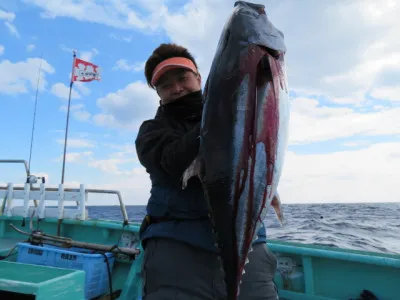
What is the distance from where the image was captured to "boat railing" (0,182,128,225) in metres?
7.02

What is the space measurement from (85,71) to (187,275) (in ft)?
38.8

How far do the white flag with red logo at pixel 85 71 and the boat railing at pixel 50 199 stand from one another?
17.7 ft

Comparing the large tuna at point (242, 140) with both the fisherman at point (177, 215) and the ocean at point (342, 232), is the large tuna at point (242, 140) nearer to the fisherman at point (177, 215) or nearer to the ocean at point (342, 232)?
the fisherman at point (177, 215)

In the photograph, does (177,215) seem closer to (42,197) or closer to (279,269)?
(279,269)

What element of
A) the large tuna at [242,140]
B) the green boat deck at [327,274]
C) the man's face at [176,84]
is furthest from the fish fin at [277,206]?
the green boat deck at [327,274]

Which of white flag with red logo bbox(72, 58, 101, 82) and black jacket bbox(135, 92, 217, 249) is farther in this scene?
white flag with red logo bbox(72, 58, 101, 82)

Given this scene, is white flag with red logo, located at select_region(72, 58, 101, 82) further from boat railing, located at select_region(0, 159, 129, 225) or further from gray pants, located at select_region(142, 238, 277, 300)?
gray pants, located at select_region(142, 238, 277, 300)

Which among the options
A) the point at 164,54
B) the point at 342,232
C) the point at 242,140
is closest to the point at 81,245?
the point at 164,54

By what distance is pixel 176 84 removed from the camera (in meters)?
2.32

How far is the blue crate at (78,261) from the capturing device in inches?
179

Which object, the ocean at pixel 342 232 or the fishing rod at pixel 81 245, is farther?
the ocean at pixel 342 232

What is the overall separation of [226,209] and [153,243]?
63cm

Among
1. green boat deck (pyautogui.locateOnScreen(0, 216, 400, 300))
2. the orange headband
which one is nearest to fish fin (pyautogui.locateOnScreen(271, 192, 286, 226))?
the orange headband

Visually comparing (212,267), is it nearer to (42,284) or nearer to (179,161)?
(179,161)
